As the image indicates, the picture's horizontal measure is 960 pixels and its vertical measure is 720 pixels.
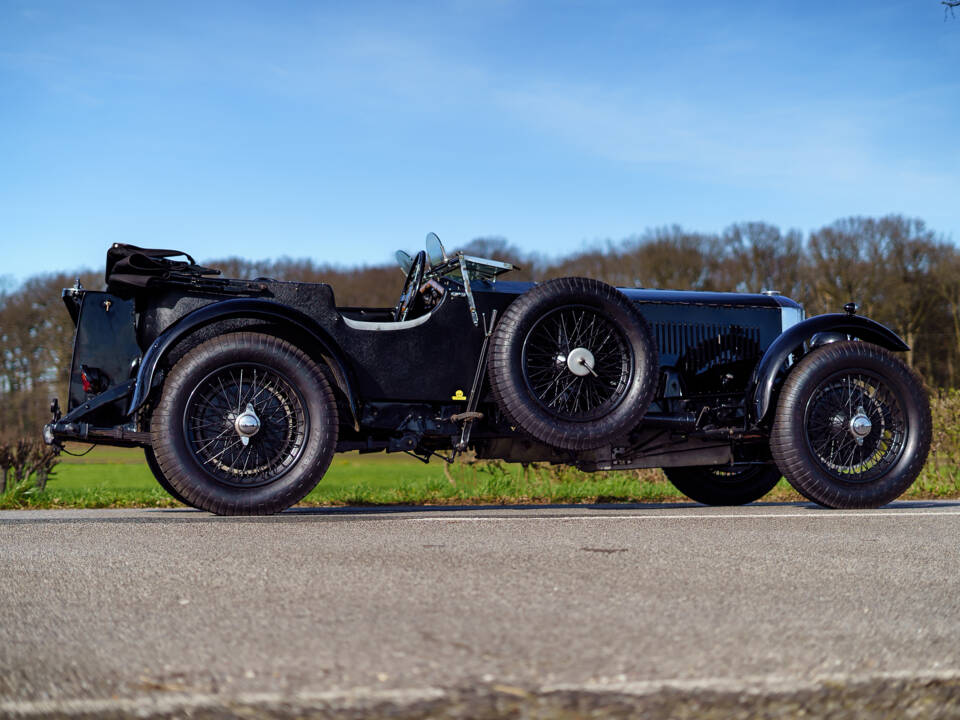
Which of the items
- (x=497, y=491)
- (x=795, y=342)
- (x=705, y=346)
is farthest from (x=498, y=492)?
(x=795, y=342)

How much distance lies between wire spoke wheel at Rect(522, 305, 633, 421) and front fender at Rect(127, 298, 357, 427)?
1109 mm

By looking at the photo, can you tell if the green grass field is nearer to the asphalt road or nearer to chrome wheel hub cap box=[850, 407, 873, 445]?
chrome wheel hub cap box=[850, 407, 873, 445]

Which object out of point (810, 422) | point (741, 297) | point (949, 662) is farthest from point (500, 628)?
point (741, 297)

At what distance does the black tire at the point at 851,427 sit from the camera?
594cm

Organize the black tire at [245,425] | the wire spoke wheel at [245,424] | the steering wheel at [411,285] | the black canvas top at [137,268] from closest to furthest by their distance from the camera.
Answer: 1. the black tire at [245,425]
2. the wire spoke wheel at [245,424]
3. the black canvas top at [137,268]
4. the steering wheel at [411,285]

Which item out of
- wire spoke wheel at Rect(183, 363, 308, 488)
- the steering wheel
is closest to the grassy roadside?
the steering wheel

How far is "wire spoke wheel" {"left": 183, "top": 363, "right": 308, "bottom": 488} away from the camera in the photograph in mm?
5215

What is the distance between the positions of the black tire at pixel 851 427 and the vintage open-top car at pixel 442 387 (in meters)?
0.01

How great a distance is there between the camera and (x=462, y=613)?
248 cm

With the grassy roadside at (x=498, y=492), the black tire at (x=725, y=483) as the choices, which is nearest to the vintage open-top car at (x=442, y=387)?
the black tire at (x=725, y=483)

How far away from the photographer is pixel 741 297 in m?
7.11

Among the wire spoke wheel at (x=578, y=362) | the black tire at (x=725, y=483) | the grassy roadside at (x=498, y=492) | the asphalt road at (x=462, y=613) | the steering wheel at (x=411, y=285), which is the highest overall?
the steering wheel at (x=411, y=285)

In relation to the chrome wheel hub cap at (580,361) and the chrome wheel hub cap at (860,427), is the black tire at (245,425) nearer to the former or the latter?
the chrome wheel hub cap at (580,361)

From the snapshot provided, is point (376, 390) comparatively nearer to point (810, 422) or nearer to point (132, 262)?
point (132, 262)
